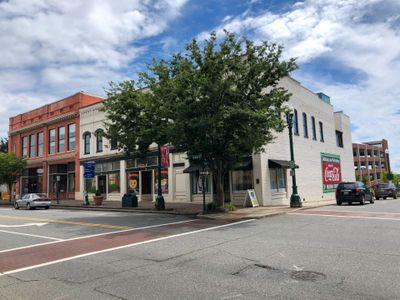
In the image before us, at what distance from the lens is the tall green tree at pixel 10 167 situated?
1503 inches

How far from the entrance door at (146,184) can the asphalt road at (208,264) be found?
716 inches

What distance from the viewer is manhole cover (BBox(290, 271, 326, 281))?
20.0 feet

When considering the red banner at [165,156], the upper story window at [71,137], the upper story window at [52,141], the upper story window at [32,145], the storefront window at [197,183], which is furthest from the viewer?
the upper story window at [32,145]

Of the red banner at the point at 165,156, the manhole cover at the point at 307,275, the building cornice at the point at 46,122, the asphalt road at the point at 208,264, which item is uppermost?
the building cornice at the point at 46,122

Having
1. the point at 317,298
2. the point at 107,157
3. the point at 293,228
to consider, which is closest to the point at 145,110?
the point at 293,228

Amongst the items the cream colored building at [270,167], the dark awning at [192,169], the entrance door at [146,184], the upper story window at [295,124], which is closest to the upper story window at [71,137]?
the cream colored building at [270,167]

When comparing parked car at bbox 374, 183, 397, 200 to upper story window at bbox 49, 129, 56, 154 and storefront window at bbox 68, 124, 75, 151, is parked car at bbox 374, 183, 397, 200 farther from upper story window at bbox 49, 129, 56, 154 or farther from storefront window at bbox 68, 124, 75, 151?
upper story window at bbox 49, 129, 56, 154

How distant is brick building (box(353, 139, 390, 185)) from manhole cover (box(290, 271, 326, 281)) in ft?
316

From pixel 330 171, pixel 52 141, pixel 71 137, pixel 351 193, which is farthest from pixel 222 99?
pixel 52 141

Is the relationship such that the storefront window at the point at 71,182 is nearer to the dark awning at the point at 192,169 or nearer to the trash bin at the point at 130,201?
the trash bin at the point at 130,201

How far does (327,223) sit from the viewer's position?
13.6 meters

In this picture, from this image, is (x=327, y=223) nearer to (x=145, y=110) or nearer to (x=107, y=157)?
(x=145, y=110)

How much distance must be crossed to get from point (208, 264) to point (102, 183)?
29031mm

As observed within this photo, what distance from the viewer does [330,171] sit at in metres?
35.8
